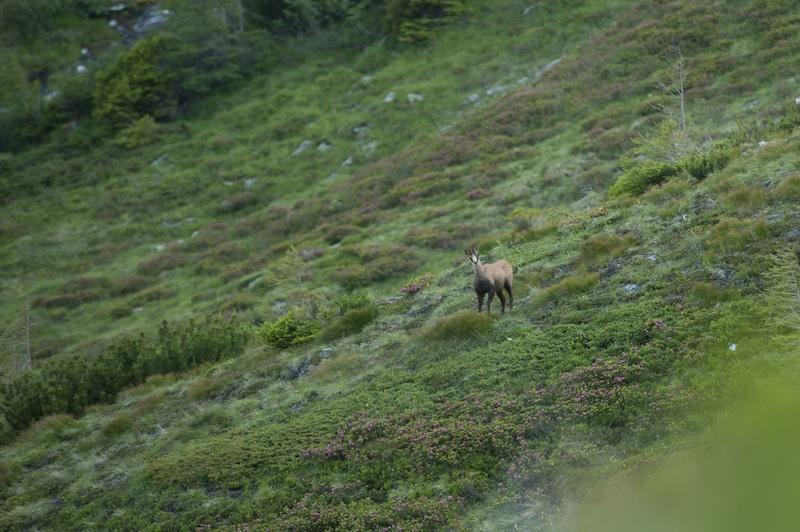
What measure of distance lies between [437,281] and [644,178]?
7124mm

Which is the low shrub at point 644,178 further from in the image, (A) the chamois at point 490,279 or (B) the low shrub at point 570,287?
(A) the chamois at point 490,279

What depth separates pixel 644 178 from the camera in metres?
21.4

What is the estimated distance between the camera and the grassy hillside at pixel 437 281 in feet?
36.2

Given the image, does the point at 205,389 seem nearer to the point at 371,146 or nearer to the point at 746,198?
the point at 746,198

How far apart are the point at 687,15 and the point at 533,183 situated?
17.0m

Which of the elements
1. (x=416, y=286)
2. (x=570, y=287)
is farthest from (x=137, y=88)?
(x=570, y=287)

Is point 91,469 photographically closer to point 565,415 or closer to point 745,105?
point 565,415

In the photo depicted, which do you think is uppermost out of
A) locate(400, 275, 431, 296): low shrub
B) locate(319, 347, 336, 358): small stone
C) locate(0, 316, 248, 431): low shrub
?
locate(319, 347, 336, 358): small stone

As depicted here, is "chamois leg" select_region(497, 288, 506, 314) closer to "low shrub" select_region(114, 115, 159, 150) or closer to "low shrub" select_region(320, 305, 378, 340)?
"low shrub" select_region(320, 305, 378, 340)

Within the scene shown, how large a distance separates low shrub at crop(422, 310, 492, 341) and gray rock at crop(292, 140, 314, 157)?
32299mm

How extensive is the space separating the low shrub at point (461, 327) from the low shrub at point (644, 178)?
8.29m

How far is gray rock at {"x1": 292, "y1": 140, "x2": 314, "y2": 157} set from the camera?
4644cm

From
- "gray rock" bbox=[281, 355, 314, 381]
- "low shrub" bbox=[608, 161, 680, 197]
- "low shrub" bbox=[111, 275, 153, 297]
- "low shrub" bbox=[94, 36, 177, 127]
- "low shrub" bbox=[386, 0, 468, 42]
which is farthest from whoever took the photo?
"low shrub" bbox=[94, 36, 177, 127]

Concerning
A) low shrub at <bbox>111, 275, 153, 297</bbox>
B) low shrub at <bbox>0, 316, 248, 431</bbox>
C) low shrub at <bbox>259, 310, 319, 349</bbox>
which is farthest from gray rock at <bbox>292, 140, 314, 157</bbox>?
low shrub at <bbox>259, 310, 319, 349</bbox>
